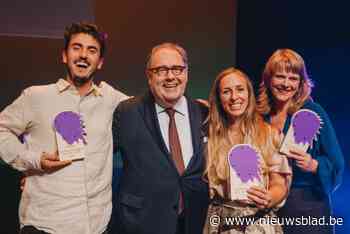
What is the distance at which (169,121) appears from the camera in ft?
7.07

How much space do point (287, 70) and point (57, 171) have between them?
4.02ft

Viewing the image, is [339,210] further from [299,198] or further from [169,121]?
[169,121]

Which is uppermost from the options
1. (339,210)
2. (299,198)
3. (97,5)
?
(97,5)

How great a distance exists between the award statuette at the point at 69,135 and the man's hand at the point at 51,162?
0.06 feet

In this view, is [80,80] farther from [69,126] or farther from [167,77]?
[167,77]

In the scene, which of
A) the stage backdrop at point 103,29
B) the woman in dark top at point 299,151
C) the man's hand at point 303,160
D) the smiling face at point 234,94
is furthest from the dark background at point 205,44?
the smiling face at point 234,94

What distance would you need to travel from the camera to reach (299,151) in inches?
86.4

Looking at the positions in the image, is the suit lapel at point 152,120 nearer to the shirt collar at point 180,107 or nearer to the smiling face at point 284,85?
the shirt collar at point 180,107

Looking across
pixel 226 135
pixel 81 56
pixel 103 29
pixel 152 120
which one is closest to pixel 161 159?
pixel 152 120

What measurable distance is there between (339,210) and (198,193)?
1.10 meters

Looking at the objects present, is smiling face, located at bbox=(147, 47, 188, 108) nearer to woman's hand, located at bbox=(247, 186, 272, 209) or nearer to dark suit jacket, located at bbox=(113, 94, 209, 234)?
dark suit jacket, located at bbox=(113, 94, 209, 234)

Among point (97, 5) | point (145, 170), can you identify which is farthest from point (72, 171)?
point (97, 5)

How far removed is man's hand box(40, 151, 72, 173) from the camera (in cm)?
199

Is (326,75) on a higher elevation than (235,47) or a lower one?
lower
